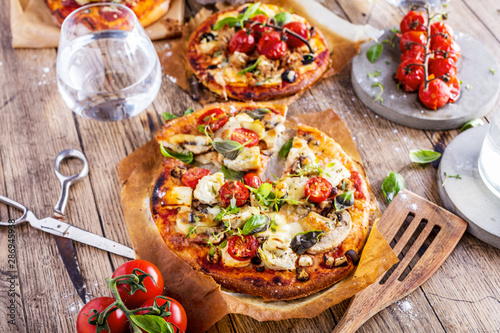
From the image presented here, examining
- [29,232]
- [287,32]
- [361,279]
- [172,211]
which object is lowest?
[29,232]

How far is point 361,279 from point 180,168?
1287mm

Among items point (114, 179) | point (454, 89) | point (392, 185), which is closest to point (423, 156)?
point (392, 185)

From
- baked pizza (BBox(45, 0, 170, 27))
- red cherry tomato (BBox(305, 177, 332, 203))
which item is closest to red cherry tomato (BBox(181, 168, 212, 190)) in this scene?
red cherry tomato (BBox(305, 177, 332, 203))

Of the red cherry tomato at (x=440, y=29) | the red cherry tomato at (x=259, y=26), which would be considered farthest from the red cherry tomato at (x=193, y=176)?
the red cherry tomato at (x=440, y=29)

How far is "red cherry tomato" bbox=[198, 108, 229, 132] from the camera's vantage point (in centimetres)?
313

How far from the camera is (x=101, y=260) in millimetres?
2861

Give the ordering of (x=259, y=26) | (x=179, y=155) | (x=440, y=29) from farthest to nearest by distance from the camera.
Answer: (x=259, y=26)
(x=440, y=29)
(x=179, y=155)

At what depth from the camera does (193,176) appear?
9.63ft

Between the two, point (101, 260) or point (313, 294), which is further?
point (101, 260)

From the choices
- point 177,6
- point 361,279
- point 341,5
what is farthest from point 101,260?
point 341,5

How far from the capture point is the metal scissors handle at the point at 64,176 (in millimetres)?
3055

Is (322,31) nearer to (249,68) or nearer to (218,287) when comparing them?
(249,68)

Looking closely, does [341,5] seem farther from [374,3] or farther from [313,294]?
[313,294]

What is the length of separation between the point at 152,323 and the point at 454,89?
104 inches
